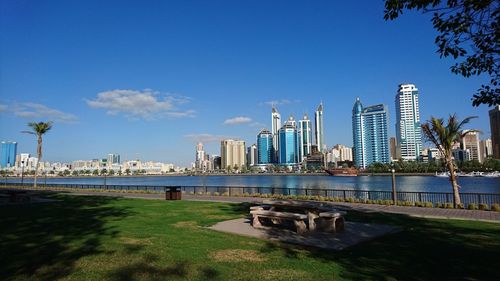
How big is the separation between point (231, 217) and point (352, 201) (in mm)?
9840

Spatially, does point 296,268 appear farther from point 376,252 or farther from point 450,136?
point 450,136

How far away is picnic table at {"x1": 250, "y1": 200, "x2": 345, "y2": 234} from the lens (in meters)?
10.1

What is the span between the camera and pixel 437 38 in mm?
5965

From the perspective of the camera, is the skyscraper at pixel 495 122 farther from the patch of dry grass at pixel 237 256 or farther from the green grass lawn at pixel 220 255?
the patch of dry grass at pixel 237 256

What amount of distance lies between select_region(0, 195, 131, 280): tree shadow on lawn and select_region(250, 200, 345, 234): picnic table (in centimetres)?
455

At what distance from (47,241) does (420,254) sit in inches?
346

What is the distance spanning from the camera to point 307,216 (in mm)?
10242

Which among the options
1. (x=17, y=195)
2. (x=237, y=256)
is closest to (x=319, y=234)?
(x=237, y=256)

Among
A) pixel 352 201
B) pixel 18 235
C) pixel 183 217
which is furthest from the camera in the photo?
pixel 352 201

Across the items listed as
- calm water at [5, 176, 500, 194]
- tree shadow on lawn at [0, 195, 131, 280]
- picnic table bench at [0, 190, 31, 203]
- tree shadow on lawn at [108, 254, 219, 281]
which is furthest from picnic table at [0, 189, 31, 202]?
tree shadow on lawn at [108, 254, 219, 281]

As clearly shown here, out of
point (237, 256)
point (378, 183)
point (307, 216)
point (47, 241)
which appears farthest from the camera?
point (378, 183)

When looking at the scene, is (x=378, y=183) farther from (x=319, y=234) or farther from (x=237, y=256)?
(x=237, y=256)

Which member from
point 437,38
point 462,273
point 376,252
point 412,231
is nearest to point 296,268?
point 376,252

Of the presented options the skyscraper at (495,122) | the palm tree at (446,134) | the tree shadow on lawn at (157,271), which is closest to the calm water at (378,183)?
the skyscraper at (495,122)
